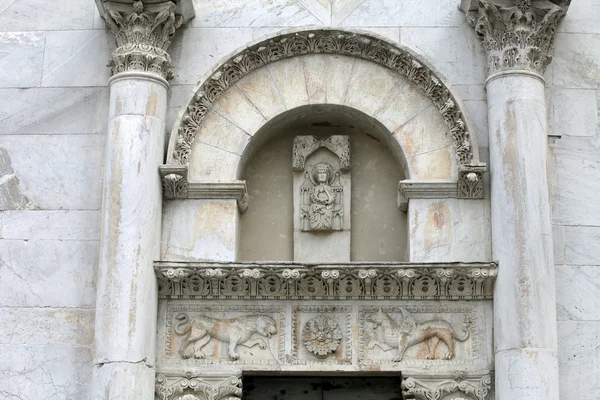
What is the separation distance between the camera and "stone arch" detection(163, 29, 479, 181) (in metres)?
11.6

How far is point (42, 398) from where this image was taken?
11055mm

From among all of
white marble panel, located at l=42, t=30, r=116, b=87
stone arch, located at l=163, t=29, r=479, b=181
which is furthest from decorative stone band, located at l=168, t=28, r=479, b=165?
white marble panel, located at l=42, t=30, r=116, b=87

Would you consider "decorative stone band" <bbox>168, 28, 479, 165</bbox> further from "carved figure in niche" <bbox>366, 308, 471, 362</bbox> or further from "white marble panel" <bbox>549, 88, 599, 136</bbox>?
"carved figure in niche" <bbox>366, 308, 471, 362</bbox>

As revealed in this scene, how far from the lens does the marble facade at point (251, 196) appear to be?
35.9 feet

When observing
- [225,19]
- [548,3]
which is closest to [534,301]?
[548,3]

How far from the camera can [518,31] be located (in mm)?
11523

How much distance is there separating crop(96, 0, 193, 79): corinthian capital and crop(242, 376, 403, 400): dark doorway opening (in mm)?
3451

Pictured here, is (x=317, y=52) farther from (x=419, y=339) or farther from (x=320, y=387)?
(x=320, y=387)

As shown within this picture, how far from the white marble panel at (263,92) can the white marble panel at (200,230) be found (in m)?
1.10

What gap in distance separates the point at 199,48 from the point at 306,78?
4.05ft

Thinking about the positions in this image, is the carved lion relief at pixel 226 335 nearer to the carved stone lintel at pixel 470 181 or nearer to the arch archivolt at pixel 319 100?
the arch archivolt at pixel 319 100

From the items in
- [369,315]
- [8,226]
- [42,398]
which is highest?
[8,226]

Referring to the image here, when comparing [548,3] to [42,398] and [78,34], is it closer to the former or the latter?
[78,34]

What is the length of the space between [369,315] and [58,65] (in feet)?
14.4
